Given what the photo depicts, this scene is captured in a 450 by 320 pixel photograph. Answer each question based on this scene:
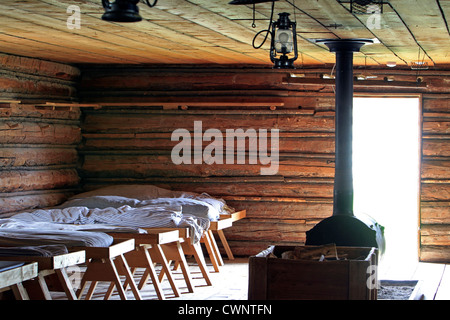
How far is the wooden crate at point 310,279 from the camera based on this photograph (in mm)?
4094

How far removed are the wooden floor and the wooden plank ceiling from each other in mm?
2545

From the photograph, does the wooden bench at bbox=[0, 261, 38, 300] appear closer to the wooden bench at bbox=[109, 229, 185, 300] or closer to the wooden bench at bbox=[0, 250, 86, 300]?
the wooden bench at bbox=[0, 250, 86, 300]

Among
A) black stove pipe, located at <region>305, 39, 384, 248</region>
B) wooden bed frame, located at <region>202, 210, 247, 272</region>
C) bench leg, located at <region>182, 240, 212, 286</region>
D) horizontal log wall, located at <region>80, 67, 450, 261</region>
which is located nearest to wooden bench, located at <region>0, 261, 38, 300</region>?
bench leg, located at <region>182, 240, 212, 286</region>

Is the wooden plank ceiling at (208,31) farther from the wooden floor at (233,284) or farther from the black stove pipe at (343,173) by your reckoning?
the wooden floor at (233,284)

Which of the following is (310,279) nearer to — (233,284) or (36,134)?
(233,284)

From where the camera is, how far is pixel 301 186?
9031mm

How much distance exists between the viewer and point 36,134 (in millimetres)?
8422

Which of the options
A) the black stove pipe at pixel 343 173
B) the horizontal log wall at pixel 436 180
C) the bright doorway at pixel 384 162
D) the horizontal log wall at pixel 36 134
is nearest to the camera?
the black stove pipe at pixel 343 173

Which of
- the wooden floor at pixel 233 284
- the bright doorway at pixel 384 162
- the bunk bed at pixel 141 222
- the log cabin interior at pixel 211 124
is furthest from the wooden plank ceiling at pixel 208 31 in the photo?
the bright doorway at pixel 384 162

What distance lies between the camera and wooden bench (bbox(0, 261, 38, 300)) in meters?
4.24

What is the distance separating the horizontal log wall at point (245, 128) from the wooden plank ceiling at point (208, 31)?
54cm

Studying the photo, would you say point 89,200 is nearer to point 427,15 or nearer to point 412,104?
point 427,15

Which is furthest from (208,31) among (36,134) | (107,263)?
(36,134)
